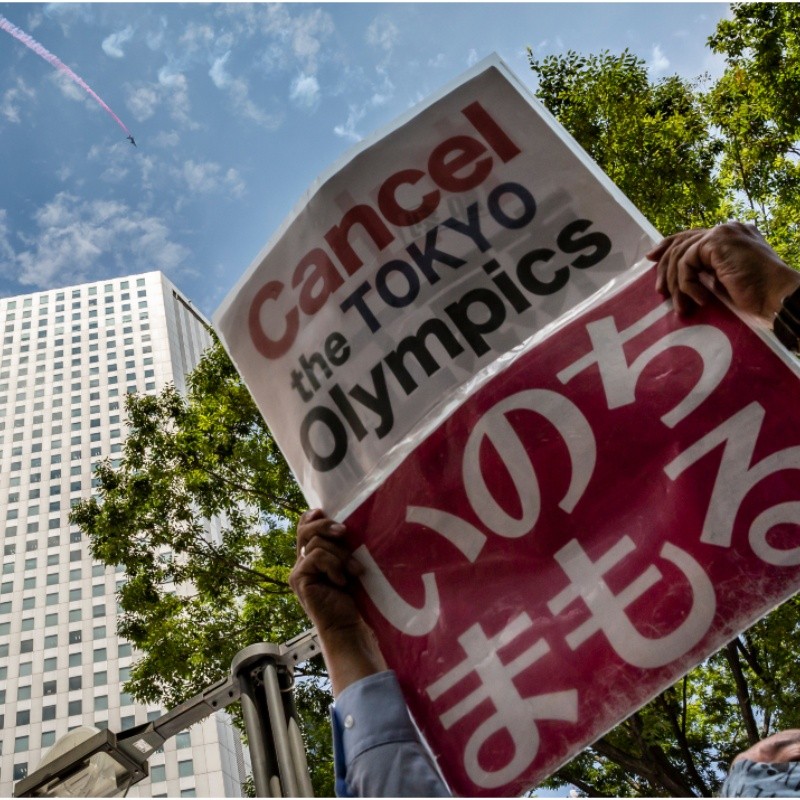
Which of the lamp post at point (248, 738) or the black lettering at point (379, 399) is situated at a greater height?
the lamp post at point (248, 738)

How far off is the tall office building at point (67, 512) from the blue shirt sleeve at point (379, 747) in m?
52.8

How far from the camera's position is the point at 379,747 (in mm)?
1327

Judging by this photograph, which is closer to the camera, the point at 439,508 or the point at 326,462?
the point at 439,508

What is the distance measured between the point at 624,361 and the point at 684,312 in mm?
154

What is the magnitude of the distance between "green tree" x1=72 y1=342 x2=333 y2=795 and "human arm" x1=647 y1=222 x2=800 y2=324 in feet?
21.0

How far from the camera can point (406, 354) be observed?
1.79m

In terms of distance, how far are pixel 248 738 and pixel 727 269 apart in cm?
362

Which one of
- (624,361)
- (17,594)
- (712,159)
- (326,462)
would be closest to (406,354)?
(326,462)

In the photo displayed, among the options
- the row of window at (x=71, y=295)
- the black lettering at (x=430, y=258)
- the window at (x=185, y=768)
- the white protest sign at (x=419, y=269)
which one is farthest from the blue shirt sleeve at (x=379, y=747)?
the row of window at (x=71, y=295)

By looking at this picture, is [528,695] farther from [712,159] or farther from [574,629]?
[712,159]

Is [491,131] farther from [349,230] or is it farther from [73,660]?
[73,660]

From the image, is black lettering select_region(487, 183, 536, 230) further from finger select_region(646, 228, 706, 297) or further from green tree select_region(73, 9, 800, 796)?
green tree select_region(73, 9, 800, 796)

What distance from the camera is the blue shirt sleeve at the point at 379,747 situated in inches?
50.1

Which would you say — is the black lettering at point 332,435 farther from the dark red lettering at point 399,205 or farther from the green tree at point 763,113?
the green tree at point 763,113
